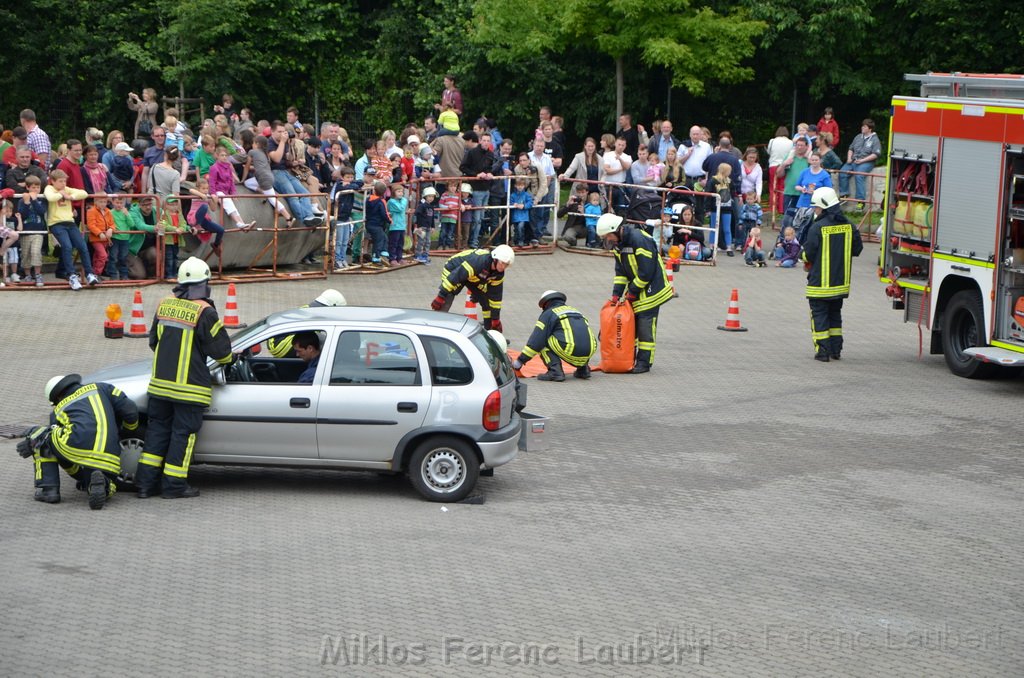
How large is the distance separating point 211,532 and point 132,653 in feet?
7.46

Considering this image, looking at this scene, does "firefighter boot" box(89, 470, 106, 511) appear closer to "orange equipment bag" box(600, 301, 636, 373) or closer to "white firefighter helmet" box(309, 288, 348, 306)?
"white firefighter helmet" box(309, 288, 348, 306)

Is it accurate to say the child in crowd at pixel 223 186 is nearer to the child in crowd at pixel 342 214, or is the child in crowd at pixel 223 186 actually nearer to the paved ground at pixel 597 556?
the child in crowd at pixel 342 214

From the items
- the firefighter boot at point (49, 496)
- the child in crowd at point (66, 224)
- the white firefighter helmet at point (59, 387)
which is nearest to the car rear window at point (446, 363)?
the white firefighter helmet at point (59, 387)

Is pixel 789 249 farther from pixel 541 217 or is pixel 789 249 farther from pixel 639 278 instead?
pixel 639 278

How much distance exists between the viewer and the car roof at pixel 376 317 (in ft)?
34.9

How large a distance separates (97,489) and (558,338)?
606cm

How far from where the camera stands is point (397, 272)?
22078mm

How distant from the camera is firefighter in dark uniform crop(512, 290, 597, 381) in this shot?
1498 cm

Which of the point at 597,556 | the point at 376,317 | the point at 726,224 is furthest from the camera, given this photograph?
the point at 726,224

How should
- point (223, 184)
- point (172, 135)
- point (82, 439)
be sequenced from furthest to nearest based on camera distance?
point (172, 135)
point (223, 184)
point (82, 439)

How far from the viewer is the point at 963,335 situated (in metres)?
16.2

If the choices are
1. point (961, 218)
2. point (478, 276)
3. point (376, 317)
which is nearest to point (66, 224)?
point (478, 276)

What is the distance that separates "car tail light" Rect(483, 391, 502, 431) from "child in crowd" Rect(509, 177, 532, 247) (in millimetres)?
13637

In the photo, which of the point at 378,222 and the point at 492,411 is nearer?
the point at 492,411
